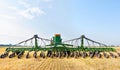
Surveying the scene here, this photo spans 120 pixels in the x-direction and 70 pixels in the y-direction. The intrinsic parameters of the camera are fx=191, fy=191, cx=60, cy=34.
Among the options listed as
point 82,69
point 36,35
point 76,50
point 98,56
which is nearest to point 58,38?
point 36,35

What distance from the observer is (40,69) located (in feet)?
37.1

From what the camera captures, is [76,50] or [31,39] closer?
[76,50]

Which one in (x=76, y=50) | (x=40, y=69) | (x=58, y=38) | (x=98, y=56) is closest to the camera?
(x=40, y=69)

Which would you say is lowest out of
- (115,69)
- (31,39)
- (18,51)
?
(115,69)

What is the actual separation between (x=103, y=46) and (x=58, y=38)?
5740 millimetres

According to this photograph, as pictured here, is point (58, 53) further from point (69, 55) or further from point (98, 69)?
point (98, 69)

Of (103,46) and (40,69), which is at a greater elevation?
(103,46)

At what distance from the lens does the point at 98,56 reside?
19141 millimetres

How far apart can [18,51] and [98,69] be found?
39.2 ft

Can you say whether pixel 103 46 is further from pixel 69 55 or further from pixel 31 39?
pixel 31 39

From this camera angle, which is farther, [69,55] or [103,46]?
[103,46]

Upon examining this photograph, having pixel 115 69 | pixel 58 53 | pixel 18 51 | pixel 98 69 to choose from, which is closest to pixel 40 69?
pixel 98 69

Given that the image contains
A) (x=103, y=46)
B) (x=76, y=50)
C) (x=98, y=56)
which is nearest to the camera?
(x=98, y=56)

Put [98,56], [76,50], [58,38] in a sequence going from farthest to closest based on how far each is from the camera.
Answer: [58,38] → [76,50] → [98,56]
